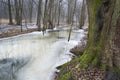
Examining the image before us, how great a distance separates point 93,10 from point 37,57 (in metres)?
5.21

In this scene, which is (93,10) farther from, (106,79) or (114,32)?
(106,79)

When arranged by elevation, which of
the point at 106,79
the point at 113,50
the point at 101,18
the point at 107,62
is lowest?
the point at 106,79

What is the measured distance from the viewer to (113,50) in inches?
184

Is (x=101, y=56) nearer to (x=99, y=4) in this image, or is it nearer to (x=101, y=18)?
(x=101, y=18)

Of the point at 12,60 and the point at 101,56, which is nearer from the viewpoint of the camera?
the point at 101,56

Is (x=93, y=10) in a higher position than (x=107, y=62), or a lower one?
higher

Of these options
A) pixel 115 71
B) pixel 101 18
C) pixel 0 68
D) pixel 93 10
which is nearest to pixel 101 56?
pixel 115 71

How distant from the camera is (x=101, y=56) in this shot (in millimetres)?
5156

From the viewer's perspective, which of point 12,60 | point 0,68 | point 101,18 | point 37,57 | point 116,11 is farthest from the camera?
point 37,57

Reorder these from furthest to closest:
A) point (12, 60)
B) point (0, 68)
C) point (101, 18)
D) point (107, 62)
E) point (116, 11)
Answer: point (12, 60), point (0, 68), point (101, 18), point (107, 62), point (116, 11)

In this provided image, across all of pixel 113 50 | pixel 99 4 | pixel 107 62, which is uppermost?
pixel 99 4

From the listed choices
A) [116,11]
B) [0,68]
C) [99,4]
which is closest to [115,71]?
[116,11]

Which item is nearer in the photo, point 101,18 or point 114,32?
point 114,32

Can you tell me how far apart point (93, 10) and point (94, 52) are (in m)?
1.42
